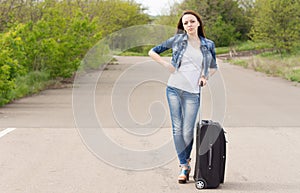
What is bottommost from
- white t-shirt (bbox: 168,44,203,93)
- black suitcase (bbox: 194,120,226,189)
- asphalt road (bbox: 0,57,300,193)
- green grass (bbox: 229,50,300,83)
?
→ green grass (bbox: 229,50,300,83)

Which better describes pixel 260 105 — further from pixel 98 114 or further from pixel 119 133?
pixel 119 133

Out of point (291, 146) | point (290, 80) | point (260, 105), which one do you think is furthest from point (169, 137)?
point (290, 80)

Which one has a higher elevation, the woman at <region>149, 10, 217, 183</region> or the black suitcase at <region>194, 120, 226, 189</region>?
the woman at <region>149, 10, 217, 183</region>

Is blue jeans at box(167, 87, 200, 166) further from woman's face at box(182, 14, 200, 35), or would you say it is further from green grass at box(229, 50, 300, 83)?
green grass at box(229, 50, 300, 83)

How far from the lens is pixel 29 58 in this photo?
21.3 m

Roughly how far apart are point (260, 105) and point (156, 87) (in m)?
7.05

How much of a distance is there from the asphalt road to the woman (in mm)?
364

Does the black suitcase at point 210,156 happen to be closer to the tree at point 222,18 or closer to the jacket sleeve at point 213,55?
the jacket sleeve at point 213,55

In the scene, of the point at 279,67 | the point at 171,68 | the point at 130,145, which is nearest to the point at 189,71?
the point at 171,68

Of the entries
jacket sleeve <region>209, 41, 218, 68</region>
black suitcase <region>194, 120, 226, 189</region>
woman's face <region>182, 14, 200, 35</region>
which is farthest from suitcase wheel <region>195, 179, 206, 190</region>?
woman's face <region>182, 14, 200, 35</region>

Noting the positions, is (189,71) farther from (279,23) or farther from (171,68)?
(279,23)

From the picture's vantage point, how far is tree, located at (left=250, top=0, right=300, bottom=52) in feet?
133

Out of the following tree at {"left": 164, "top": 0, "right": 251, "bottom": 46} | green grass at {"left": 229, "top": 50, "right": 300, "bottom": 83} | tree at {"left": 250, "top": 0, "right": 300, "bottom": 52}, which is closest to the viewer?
green grass at {"left": 229, "top": 50, "right": 300, "bottom": 83}

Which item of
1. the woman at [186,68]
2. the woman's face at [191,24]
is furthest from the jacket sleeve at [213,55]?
the woman's face at [191,24]
